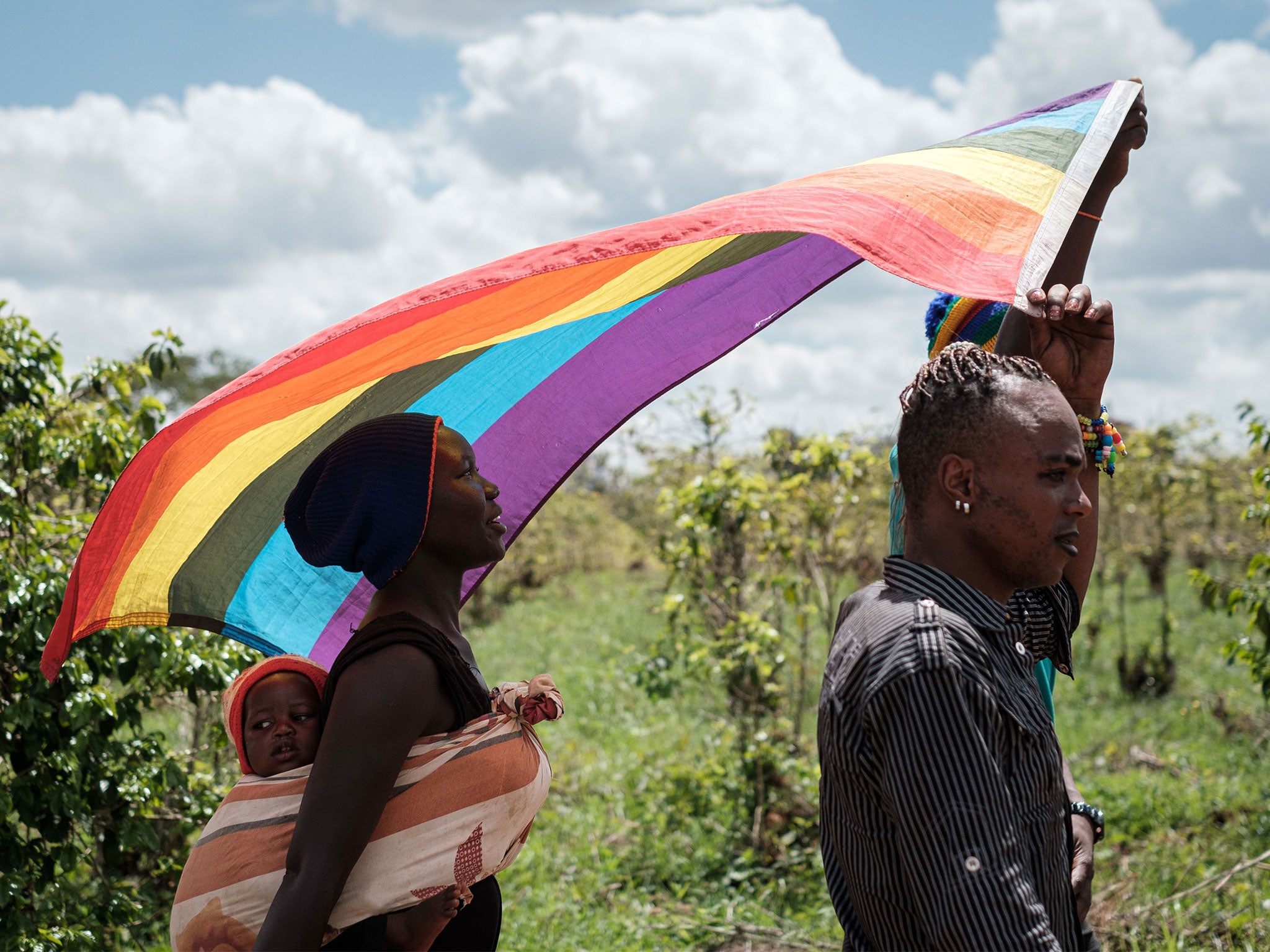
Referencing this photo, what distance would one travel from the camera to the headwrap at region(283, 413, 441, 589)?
2031mm

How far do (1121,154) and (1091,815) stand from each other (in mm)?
1355

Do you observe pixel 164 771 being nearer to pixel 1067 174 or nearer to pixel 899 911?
pixel 899 911

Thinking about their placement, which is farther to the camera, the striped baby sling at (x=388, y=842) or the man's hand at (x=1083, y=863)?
the man's hand at (x=1083, y=863)

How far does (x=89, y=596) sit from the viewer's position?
2396mm

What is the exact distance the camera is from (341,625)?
276cm

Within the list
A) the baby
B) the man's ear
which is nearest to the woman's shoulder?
the baby

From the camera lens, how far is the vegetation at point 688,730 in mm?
3559

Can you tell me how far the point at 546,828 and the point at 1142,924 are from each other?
147 inches

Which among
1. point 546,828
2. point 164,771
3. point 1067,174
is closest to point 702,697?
point 546,828

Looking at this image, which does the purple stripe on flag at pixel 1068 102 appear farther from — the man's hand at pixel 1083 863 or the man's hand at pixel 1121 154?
the man's hand at pixel 1083 863

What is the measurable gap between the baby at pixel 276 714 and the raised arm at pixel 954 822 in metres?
0.99

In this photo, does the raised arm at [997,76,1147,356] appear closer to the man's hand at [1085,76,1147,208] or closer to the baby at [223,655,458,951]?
the man's hand at [1085,76,1147,208]

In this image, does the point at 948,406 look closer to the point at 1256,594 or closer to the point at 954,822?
the point at 954,822

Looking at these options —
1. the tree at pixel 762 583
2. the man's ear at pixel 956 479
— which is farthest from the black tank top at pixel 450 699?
the tree at pixel 762 583
